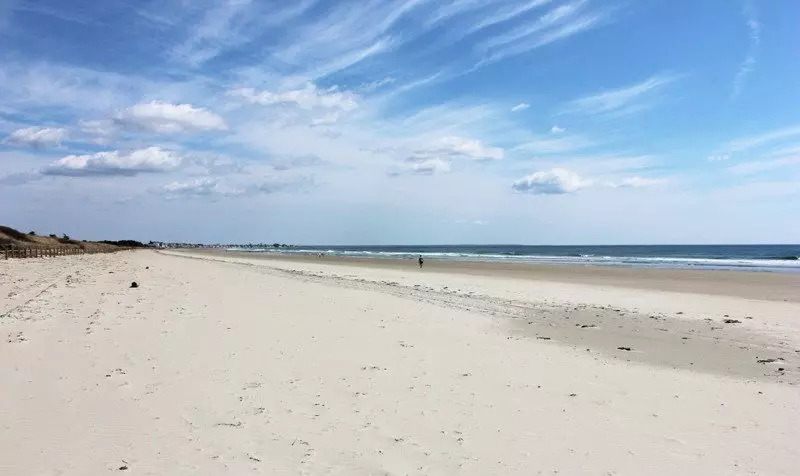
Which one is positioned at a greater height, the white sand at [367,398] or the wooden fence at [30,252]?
the wooden fence at [30,252]

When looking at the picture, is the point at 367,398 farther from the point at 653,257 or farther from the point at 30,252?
the point at 653,257

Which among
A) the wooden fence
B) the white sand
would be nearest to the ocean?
the white sand

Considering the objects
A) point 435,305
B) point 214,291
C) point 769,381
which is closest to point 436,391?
point 769,381

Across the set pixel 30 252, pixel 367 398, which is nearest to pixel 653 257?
pixel 30 252

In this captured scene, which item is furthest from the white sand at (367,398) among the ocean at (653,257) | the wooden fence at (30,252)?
the ocean at (653,257)

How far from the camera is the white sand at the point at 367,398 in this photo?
4742 mm

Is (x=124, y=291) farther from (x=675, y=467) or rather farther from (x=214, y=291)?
(x=675, y=467)

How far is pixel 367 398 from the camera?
6477 mm

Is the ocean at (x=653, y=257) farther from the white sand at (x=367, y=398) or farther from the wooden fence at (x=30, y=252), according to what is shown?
the wooden fence at (x=30, y=252)

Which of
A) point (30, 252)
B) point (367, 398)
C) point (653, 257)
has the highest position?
point (30, 252)

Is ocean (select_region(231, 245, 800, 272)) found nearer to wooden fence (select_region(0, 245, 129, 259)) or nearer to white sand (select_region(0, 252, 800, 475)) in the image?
white sand (select_region(0, 252, 800, 475))

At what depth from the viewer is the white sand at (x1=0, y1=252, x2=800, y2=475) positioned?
4742 millimetres

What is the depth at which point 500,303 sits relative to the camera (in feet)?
58.5

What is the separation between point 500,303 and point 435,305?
266 cm
